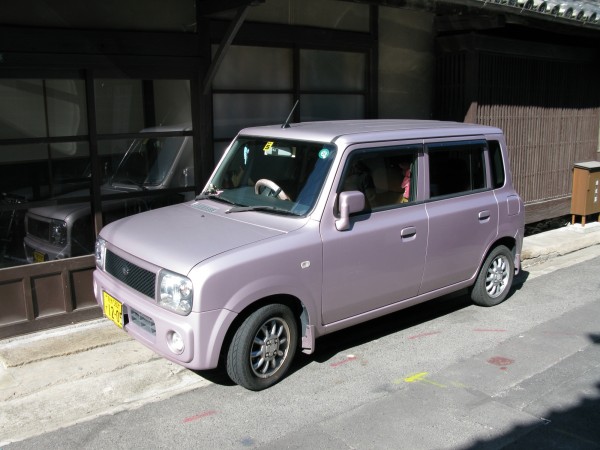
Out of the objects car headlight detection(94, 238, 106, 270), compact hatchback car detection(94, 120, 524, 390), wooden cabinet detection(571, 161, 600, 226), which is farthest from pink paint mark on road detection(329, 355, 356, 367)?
wooden cabinet detection(571, 161, 600, 226)

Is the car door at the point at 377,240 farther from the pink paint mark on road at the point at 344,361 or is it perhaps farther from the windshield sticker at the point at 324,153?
the pink paint mark on road at the point at 344,361

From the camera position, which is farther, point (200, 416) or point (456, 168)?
point (456, 168)

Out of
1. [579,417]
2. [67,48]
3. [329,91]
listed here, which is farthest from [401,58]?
[579,417]

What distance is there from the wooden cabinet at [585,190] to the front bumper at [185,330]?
829 centimetres

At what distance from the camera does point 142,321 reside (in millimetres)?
4293

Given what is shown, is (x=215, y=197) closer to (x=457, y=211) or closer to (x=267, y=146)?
(x=267, y=146)

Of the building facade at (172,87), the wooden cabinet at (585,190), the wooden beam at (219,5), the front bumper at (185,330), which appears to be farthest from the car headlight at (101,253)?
the wooden cabinet at (585,190)

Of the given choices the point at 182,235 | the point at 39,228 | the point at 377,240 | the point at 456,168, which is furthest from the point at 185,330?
the point at 456,168

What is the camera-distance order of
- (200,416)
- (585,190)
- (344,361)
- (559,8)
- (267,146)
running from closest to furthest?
(200,416)
(344,361)
(267,146)
(559,8)
(585,190)

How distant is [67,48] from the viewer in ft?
18.3

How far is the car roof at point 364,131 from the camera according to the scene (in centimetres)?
495

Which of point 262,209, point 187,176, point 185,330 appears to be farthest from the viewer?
point 187,176

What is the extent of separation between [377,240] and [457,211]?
44.1 inches

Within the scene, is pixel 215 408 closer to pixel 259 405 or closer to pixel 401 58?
pixel 259 405
